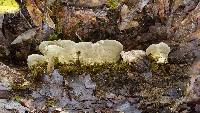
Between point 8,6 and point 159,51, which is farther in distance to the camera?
point 8,6

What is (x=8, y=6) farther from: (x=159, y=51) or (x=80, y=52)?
(x=159, y=51)

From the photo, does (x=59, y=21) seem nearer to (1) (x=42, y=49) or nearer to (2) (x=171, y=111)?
(1) (x=42, y=49)

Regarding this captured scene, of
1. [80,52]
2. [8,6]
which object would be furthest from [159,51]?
[8,6]

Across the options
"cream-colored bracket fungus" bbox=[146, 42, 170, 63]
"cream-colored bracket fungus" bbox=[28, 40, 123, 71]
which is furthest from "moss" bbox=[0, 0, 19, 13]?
"cream-colored bracket fungus" bbox=[146, 42, 170, 63]

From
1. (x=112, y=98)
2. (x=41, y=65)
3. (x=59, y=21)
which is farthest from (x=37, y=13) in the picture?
(x=112, y=98)

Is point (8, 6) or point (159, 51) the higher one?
point (8, 6)

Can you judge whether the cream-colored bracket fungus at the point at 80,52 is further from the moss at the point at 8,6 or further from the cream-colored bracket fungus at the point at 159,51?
the moss at the point at 8,6

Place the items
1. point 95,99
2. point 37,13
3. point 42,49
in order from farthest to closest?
point 37,13 < point 42,49 < point 95,99

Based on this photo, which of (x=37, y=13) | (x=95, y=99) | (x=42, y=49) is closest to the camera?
(x=95, y=99)

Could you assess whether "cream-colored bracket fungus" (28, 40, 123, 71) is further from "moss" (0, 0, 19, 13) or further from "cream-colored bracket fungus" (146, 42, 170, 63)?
"moss" (0, 0, 19, 13)
